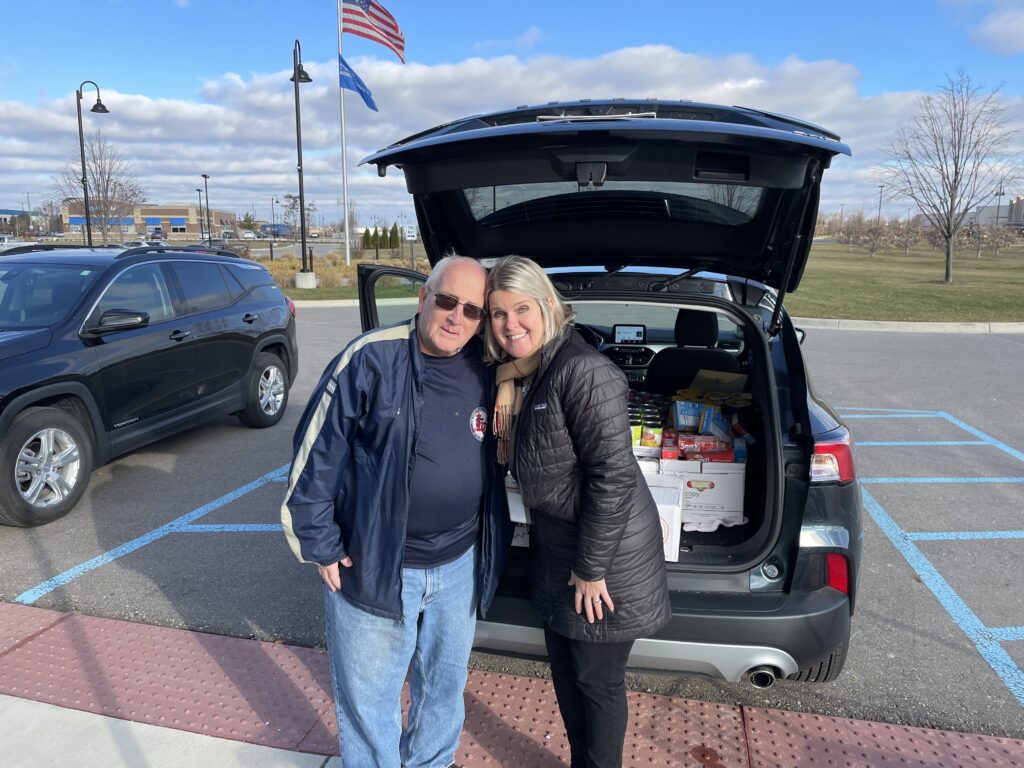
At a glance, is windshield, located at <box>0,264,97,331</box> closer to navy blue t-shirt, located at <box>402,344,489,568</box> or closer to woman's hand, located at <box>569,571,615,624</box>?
navy blue t-shirt, located at <box>402,344,489,568</box>

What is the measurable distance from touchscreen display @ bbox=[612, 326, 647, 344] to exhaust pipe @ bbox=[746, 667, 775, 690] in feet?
11.2

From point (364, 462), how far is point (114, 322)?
Result: 3.61 m

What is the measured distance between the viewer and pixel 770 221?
2.95 m

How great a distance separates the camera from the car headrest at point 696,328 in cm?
381

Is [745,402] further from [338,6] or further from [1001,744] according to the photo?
[338,6]

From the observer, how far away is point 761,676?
2354mm

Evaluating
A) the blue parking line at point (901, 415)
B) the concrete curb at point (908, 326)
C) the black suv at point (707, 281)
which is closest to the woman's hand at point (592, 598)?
the black suv at point (707, 281)

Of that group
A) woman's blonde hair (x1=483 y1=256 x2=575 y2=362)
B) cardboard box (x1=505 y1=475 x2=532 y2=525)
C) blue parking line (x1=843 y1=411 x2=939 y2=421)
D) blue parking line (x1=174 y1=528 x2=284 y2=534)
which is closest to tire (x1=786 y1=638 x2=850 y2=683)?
cardboard box (x1=505 y1=475 x2=532 y2=525)

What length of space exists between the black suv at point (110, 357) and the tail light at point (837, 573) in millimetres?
4255

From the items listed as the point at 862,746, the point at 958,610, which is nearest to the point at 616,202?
the point at 862,746

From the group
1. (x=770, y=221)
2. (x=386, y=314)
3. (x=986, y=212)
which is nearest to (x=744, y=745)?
(x=770, y=221)

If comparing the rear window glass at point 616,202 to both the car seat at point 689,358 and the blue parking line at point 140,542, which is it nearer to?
the car seat at point 689,358

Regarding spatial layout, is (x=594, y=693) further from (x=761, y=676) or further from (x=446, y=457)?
(x=446, y=457)

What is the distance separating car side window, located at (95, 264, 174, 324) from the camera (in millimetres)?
4984
